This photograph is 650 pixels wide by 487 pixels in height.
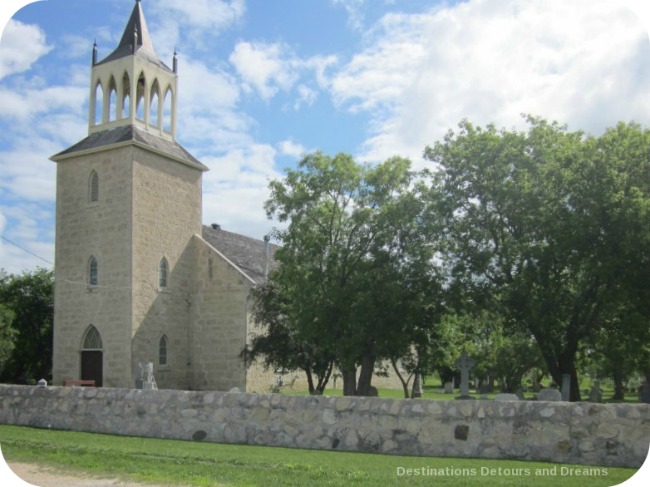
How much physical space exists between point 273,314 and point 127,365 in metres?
7.10

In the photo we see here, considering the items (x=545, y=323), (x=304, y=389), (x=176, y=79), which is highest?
(x=176, y=79)

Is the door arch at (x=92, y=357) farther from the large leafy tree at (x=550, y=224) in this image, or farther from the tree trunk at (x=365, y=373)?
the large leafy tree at (x=550, y=224)

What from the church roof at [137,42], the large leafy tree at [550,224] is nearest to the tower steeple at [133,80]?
the church roof at [137,42]

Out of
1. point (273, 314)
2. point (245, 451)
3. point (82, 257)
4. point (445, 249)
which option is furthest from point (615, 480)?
point (82, 257)

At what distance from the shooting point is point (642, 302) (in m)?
20.3

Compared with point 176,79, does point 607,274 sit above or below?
below

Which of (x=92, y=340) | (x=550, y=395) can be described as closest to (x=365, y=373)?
(x=550, y=395)

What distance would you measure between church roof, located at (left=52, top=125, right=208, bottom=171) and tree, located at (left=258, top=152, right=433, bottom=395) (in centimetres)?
867

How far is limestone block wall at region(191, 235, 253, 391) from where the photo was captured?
1254 inches

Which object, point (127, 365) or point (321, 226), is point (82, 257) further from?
point (321, 226)

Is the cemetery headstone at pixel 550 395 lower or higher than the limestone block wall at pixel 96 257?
lower

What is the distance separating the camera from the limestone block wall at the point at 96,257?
97.7 ft

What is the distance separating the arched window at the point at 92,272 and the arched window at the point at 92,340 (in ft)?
6.86

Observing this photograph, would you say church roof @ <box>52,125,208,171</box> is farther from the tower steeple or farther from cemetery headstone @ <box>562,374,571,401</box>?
cemetery headstone @ <box>562,374,571,401</box>
